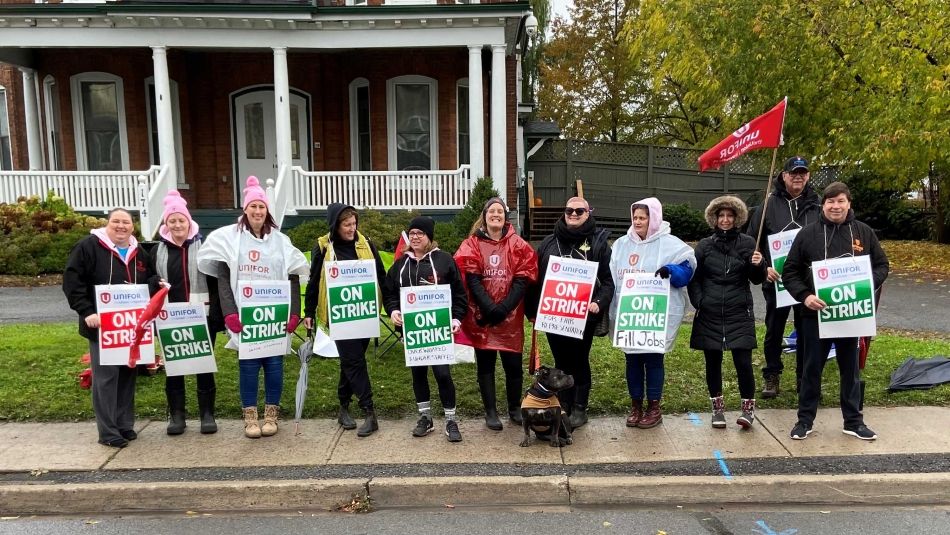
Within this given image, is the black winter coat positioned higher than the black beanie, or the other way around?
the black beanie

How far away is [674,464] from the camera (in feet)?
16.0

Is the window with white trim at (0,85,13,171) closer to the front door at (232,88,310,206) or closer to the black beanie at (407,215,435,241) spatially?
the front door at (232,88,310,206)

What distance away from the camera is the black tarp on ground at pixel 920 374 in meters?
6.24

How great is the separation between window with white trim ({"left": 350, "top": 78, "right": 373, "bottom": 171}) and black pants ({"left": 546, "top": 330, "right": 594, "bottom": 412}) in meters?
11.4

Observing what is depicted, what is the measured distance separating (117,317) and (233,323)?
2.75 ft

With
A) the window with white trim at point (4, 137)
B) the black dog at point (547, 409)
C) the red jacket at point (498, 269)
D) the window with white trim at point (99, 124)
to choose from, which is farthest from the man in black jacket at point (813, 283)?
the window with white trim at point (4, 137)

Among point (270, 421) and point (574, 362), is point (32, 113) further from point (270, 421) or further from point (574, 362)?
point (574, 362)

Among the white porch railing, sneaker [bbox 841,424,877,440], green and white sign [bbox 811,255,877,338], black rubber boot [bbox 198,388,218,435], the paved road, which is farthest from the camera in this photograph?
the white porch railing

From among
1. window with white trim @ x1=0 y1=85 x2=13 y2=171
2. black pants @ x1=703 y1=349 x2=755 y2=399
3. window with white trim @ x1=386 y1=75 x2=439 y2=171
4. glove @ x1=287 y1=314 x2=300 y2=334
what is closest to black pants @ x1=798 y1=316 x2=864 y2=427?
black pants @ x1=703 y1=349 x2=755 y2=399

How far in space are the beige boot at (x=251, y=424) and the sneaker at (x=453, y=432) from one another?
151cm

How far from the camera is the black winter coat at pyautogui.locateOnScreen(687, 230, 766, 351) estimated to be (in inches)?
205

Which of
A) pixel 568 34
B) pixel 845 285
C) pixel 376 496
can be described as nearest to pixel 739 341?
pixel 845 285

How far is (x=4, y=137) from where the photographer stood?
18156 mm

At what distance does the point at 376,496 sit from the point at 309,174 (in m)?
10.7
